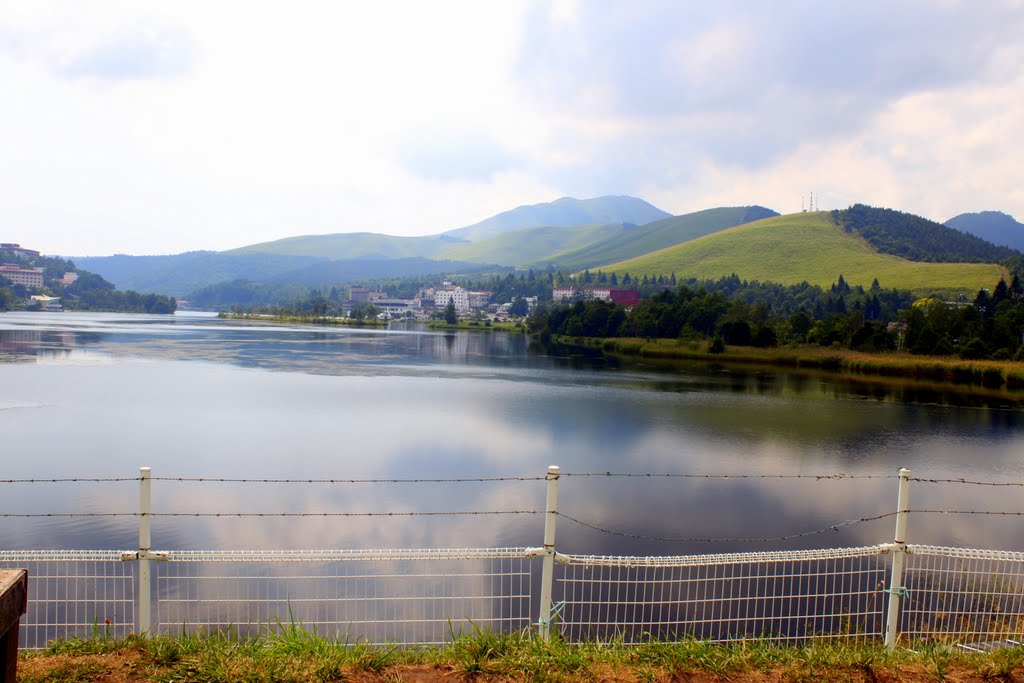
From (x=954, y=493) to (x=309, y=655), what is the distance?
54.0 ft

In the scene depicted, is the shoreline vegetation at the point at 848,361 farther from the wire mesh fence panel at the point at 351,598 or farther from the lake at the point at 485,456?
the wire mesh fence panel at the point at 351,598

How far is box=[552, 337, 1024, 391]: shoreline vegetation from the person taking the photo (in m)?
45.2

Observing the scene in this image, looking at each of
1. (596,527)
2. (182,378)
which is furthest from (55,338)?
(596,527)

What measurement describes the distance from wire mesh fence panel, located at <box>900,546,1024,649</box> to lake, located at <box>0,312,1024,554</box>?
5.10ft

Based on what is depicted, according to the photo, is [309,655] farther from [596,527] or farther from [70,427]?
[70,427]

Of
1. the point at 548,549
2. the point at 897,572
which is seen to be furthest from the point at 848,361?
the point at 548,549

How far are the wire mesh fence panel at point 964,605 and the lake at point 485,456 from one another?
1554 mm

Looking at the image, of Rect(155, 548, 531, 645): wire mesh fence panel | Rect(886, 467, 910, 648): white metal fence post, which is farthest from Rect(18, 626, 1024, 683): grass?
Rect(155, 548, 531, 645): wire mesh fence panel

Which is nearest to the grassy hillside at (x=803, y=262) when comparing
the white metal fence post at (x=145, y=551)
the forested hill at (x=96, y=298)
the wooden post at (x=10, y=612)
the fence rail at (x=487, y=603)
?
the fence rail at (x=487, y=603)

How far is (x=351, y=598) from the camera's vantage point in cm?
732

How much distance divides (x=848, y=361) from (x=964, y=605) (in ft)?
161

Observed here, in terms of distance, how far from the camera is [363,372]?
4247cm

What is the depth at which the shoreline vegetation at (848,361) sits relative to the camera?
45.2 meters

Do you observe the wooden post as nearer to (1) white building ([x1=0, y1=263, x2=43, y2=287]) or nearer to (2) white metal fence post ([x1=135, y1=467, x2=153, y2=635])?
(2) white metal fence post ([x1=135, y1=467, x2=153, y2=635])
